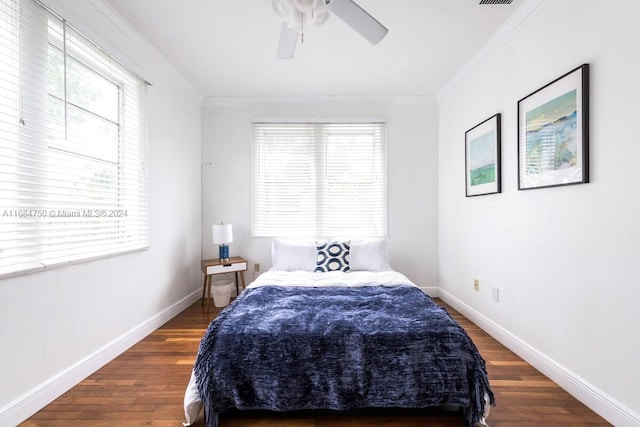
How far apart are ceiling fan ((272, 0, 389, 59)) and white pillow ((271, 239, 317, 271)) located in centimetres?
207

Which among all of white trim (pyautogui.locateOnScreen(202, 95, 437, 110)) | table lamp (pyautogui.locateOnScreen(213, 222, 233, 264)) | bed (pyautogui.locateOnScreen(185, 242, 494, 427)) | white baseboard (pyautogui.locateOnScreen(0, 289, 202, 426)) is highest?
white trim (pyautogui.locateOnScreen(202, 95, 437, 110))

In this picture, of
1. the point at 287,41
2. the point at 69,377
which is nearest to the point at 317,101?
the point at 287,41

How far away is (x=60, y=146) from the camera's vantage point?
72.0 inches

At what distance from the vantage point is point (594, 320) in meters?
1.63

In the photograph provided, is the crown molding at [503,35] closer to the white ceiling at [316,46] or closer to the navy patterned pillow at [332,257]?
the white ceiling at [316,46]

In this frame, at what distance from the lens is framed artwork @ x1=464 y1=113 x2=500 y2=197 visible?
8.27 ft

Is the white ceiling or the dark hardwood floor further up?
the white ceiling

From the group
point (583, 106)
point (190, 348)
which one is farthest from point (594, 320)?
point (190, 348)

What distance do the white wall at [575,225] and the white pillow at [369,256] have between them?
948 millimetres

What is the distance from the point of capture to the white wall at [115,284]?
5.19 feet

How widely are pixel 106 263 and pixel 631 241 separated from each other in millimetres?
3205

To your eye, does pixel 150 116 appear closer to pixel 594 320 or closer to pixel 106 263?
pixel 106 263

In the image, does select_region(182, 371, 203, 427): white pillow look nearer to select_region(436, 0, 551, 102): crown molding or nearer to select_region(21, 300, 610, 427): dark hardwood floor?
select_region(21, 300, 610, 427): dark hardwood floor

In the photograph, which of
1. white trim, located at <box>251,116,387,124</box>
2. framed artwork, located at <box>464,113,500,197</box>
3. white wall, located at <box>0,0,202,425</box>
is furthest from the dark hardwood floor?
white trim, located at <box>251,116,387,124</box>
